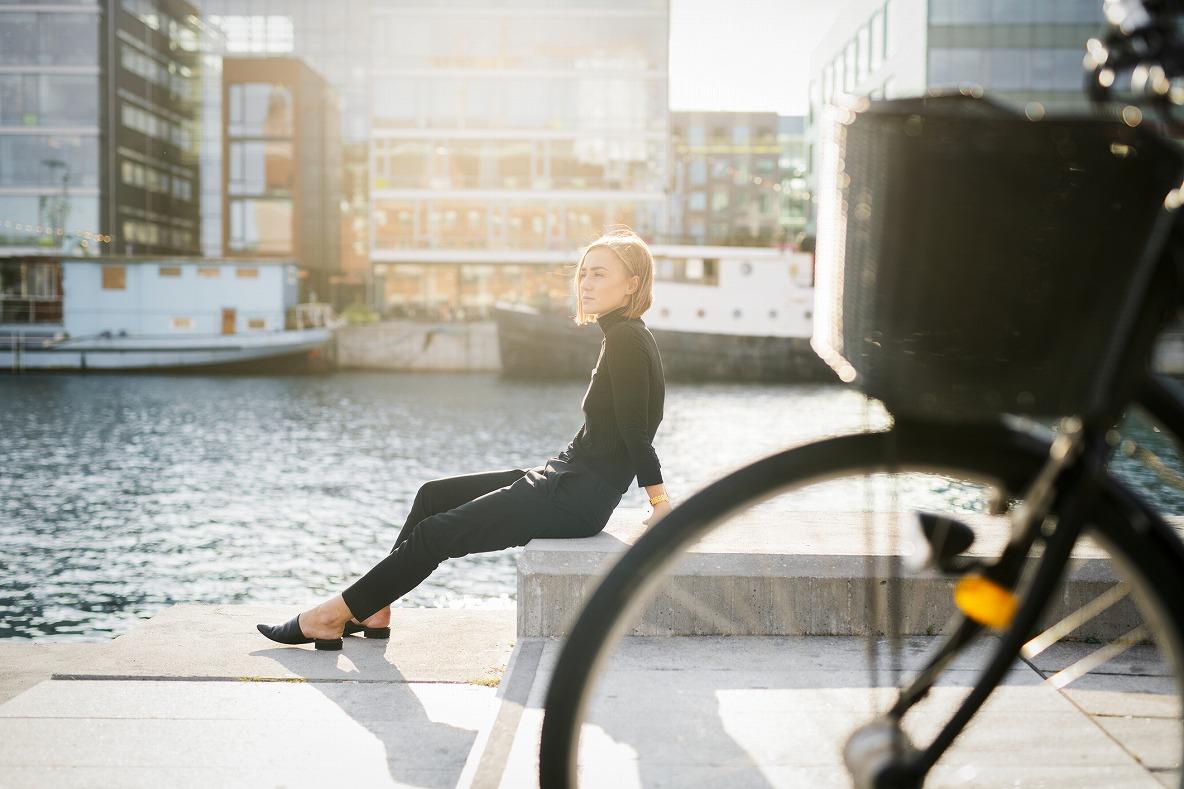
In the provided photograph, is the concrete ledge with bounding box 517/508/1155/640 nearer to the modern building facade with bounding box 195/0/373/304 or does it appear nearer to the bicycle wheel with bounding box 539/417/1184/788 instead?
the bicycle wheel with bounding box 539/417/1184/788

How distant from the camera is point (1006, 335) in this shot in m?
1.01

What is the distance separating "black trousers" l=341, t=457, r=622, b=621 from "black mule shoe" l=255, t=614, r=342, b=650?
0.20 metres

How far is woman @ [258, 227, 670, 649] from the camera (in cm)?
291

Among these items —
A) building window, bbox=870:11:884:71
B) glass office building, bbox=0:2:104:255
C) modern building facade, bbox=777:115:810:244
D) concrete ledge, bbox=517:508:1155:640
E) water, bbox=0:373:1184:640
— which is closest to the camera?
concrete ledge, bbox=517:508:1155:640

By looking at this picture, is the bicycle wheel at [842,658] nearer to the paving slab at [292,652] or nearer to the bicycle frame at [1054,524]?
the bicycle frame at [1054,524]

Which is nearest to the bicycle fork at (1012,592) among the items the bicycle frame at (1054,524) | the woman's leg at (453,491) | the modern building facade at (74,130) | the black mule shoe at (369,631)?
the bicycle frame at (1054,524)

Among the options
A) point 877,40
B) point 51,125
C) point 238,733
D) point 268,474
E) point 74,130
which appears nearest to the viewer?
point 238,733

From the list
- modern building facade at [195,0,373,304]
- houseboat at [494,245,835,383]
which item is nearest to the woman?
houseboat at [494,245,835,383]

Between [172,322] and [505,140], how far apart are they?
1543 centimetres

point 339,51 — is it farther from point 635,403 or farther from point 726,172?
point 635,403

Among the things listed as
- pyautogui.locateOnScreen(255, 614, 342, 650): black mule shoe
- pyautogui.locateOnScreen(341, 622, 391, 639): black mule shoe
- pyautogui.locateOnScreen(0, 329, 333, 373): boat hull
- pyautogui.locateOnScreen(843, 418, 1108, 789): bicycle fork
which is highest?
pyautogui.locateOnScreen(843, 418, 1108, 789): bicycle fork

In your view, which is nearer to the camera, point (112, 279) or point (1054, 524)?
point (1054, 524)

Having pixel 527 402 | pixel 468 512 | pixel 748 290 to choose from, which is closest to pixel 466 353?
pixel 748 290

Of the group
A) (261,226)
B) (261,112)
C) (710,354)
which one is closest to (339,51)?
(261,112)
